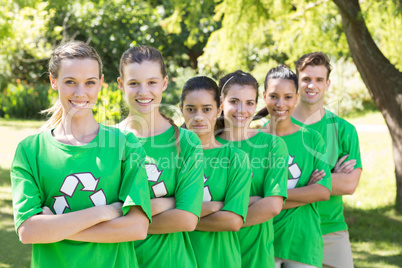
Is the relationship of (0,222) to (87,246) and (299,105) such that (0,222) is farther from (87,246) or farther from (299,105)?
(87,246)

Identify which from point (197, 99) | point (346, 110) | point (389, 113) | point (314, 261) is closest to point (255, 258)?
point (314, 261)

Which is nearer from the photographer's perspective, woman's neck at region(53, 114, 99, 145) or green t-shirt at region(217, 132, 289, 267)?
woman's neck at region(53, 114, 99, 145)

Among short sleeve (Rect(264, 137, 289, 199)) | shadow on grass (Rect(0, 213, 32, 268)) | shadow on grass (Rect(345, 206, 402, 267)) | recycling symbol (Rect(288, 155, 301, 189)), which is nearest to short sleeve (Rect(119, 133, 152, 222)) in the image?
short sleeve (Rect(264, 137, 289, 199))

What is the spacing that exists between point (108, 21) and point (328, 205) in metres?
15.7

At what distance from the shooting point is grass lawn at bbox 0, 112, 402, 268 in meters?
6.18

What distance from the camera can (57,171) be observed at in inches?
90.2

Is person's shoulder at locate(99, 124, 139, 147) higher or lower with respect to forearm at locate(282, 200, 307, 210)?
higher

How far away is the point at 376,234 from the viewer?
7.17 m

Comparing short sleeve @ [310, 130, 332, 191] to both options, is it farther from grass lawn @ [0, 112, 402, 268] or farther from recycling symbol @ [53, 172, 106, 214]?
grass lawn @ [0, 112, 402, 268]

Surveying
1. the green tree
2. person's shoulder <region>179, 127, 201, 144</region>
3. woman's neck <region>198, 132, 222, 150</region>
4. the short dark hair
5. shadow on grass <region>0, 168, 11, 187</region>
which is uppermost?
the green tree

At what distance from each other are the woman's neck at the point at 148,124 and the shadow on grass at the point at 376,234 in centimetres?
409

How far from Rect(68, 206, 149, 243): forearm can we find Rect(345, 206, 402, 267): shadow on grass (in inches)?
172

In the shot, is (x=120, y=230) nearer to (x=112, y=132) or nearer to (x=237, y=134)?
(x=112, y=132)

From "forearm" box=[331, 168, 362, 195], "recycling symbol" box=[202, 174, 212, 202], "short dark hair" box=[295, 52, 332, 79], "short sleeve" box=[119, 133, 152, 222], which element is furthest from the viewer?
"short dark hair" box=[295, 52, 332, 79]
